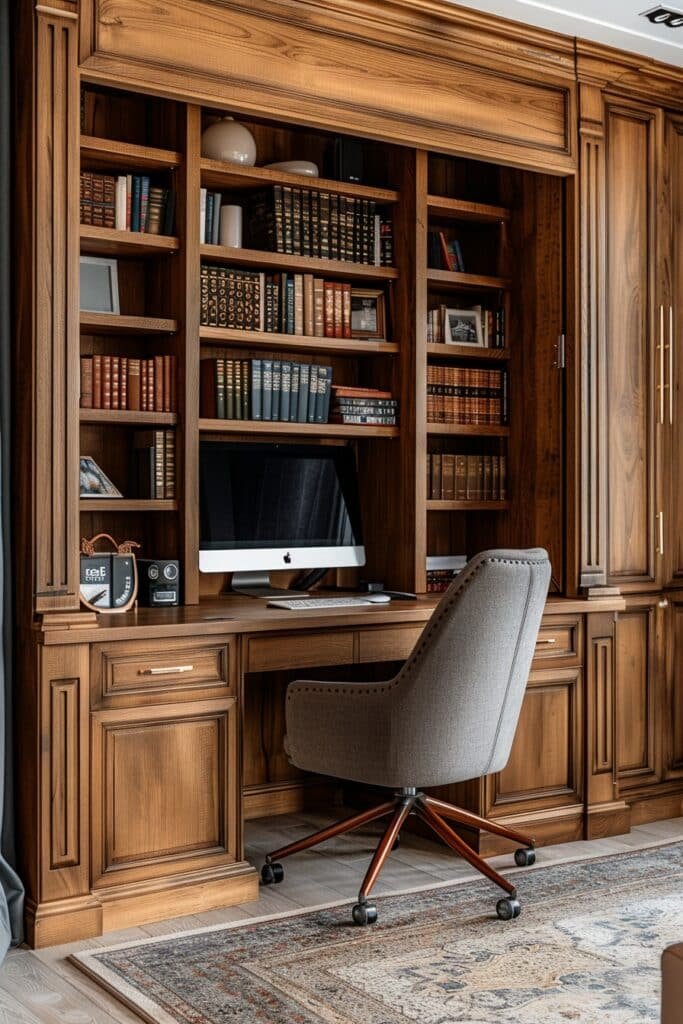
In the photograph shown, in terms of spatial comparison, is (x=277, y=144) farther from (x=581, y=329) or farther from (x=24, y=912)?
(x=24, y=912)

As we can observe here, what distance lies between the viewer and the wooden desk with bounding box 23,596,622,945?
3.07 metres

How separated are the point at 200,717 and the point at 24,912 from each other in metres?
0.67

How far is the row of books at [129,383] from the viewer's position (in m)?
3.61

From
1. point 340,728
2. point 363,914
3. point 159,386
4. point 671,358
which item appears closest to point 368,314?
point 159,386

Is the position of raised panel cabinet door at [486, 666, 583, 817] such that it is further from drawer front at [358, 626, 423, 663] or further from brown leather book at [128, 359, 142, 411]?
brown leather book at [128, 359, 142, 411]

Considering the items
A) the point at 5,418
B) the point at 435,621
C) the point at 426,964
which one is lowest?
the point at 426,964

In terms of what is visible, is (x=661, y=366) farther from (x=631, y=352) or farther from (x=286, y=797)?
(x=286, y=797)

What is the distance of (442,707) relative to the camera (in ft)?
10.5

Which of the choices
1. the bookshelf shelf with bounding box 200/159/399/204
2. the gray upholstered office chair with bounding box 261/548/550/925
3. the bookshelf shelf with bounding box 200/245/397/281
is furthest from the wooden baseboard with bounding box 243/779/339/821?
the bookshelf shelf with bounding box 200/159/399/204

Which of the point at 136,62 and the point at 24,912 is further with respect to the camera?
the point at 136,62

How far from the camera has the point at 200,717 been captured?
10.9ft

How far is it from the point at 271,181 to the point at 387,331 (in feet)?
2.24

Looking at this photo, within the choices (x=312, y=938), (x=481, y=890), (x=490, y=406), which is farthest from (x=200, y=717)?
(x=490, y=406)

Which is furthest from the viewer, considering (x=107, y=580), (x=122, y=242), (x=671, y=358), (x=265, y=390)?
(x=671, y=358)
